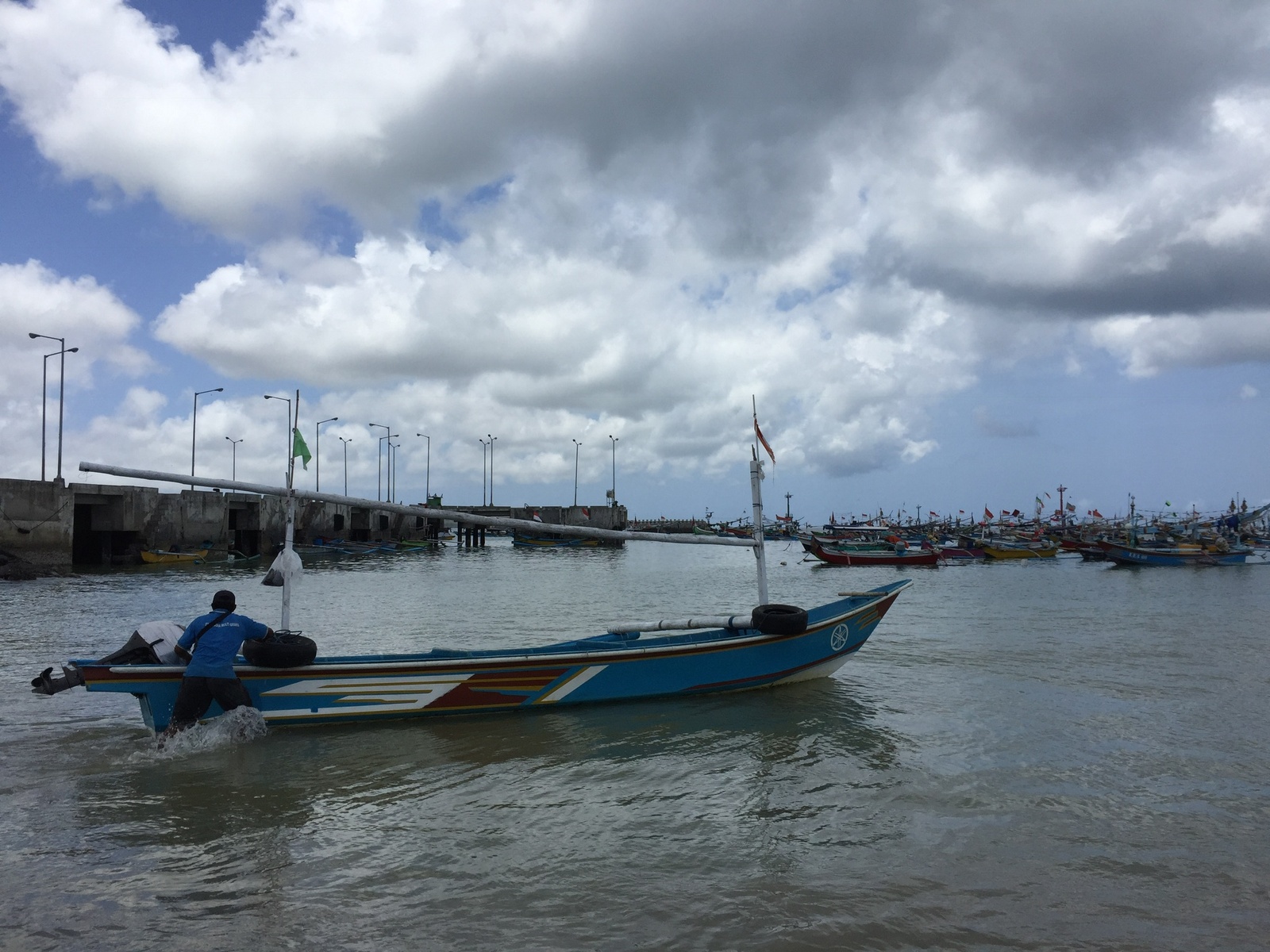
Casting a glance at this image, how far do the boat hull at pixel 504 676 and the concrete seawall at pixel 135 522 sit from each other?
7.53 ft

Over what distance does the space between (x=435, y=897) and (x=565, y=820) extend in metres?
1.80

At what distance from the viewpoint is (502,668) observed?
411 inches

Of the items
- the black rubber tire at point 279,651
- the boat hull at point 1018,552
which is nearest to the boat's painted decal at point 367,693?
the black rubber tire at point 279,651

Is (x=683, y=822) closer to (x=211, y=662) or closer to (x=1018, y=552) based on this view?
(x=211, y=662)

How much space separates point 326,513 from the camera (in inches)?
2825

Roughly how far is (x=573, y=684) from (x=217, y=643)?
446cm

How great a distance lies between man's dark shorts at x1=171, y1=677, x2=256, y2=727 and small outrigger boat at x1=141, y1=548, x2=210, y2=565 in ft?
139

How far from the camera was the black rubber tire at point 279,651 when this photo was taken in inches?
374

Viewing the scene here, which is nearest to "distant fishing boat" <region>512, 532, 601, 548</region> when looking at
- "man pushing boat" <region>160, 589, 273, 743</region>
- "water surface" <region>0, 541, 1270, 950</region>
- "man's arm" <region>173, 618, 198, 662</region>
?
"water surface" <region>0, 541, 1270, 950</region>

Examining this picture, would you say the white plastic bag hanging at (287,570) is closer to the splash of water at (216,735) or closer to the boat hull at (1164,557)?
the splash of water at (216,735)

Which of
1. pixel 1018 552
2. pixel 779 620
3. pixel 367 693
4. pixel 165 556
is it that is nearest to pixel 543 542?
pixel 165 556

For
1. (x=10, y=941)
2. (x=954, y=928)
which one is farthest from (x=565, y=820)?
(x=10, y=941)

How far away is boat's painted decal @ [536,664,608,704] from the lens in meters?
10.8

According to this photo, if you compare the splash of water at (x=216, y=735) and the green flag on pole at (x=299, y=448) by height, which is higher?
the green flag on pole at (x=299, y=448)
